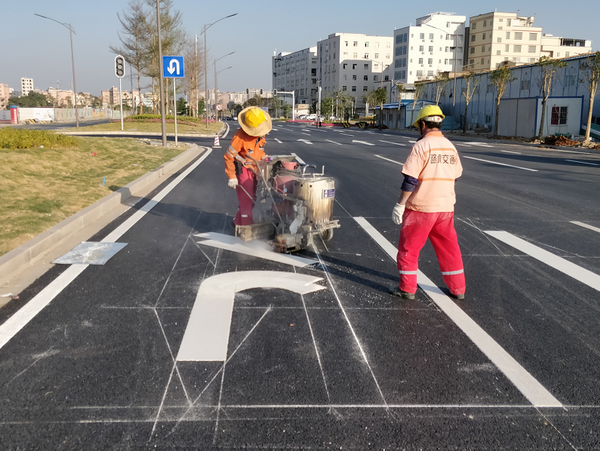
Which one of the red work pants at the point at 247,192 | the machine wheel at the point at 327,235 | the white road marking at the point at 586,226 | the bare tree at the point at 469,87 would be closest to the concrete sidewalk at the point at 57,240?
the red work pants at the point at 247,192

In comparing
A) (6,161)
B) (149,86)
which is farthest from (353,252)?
(149,86)

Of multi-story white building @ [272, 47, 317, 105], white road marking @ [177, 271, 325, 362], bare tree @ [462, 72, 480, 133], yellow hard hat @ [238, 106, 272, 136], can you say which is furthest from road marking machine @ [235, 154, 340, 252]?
multi-story white building @ [272, 47, 317, 105]

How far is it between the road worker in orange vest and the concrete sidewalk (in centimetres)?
358

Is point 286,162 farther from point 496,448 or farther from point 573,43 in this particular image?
point 573,43

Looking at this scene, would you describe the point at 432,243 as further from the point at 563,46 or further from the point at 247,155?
the point at 563,46

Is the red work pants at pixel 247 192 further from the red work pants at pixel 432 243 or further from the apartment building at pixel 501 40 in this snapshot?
the apartment building at pixel 501 40

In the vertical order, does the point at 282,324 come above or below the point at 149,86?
below

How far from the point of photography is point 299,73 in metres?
164

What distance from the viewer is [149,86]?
1913 inches

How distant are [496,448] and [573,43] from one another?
133m

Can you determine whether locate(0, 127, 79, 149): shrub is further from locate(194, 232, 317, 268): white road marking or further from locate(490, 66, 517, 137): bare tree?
locate(490, 66, 517, 137): bare tree

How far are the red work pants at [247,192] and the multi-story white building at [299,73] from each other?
149 meters

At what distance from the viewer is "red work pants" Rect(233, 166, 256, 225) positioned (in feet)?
21.0

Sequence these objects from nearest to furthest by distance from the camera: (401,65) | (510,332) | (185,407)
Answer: (185,407), (510,332), (401,65)
